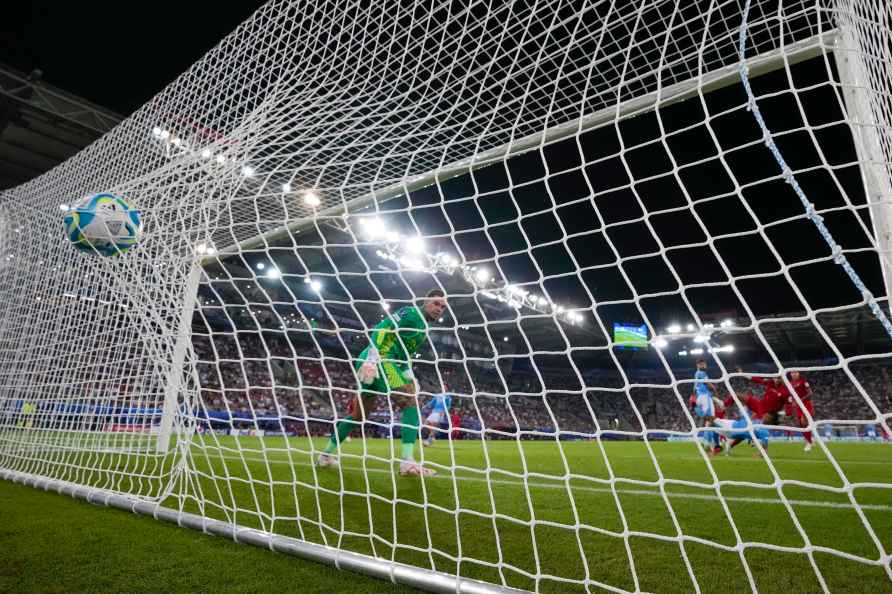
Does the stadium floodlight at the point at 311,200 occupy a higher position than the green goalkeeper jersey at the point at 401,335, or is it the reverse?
the stadium floodlight at the point at 311,200

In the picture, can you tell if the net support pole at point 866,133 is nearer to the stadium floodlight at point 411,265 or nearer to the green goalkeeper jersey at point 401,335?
the stadium floodlight at point 411,265

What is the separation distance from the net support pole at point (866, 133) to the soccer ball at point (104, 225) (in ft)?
11.3

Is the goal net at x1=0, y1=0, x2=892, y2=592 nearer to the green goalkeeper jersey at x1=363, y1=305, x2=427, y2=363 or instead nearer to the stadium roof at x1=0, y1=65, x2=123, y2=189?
the green goalkeeper jersey at x1=363, y1=305, x2=427, y2=363

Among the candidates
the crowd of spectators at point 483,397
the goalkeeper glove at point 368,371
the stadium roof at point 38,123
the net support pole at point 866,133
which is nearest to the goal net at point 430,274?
the net support pole at point 866,133

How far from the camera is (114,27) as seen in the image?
8820 millimetres

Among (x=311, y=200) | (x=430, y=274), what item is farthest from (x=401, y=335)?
(x=311, y=200)

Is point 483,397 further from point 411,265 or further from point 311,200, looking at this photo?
point 311,200

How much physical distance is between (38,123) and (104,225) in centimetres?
1094

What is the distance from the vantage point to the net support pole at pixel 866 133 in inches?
68.8

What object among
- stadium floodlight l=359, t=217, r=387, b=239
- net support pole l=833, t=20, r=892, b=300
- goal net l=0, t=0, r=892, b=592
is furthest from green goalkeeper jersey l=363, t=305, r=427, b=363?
net support pole l=833, t=20, r=892, b=300

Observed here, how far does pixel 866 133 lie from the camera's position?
190cm

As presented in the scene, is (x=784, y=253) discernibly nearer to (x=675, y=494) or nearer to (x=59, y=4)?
(x=675, y=494)

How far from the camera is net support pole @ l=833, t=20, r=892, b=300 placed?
1.75 meters

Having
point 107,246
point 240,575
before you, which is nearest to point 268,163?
point 107,246
